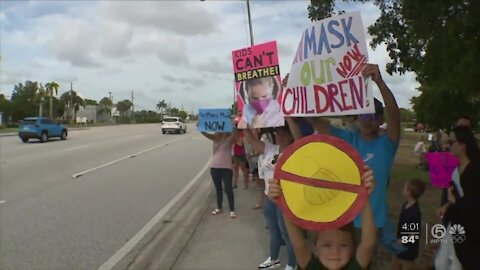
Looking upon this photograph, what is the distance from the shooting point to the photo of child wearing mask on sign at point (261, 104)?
4.91 metres

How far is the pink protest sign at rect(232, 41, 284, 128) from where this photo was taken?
5.05 m

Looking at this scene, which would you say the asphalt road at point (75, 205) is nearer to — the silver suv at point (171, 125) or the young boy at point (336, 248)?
the young boy at point (336, 248)

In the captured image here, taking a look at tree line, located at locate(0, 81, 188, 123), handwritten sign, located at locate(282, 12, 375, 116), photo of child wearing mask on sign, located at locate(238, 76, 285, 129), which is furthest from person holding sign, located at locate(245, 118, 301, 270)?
tree line, located at locate(0, 81, 188, 123)

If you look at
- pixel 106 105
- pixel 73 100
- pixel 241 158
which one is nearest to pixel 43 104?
pixel 73 100

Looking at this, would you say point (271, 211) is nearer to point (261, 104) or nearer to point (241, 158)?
point (261, 104)

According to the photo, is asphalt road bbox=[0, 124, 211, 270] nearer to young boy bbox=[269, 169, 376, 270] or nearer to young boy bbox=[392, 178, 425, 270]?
young boy bbox=[392, 178, 425, 270]

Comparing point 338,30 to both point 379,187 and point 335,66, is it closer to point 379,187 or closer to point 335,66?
point 335,66

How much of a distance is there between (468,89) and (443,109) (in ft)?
42.0

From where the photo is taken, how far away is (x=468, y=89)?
8273 millimetres

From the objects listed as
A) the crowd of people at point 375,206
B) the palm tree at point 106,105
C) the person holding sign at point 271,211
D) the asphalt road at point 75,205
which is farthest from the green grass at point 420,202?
the palm tree at point 106,105

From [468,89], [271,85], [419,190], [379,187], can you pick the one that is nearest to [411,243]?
[419,190]

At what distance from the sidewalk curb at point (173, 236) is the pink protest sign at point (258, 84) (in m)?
1.92

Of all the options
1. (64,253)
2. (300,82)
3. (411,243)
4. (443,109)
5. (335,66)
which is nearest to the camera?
(335,66)

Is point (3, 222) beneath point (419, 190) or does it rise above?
beneath
